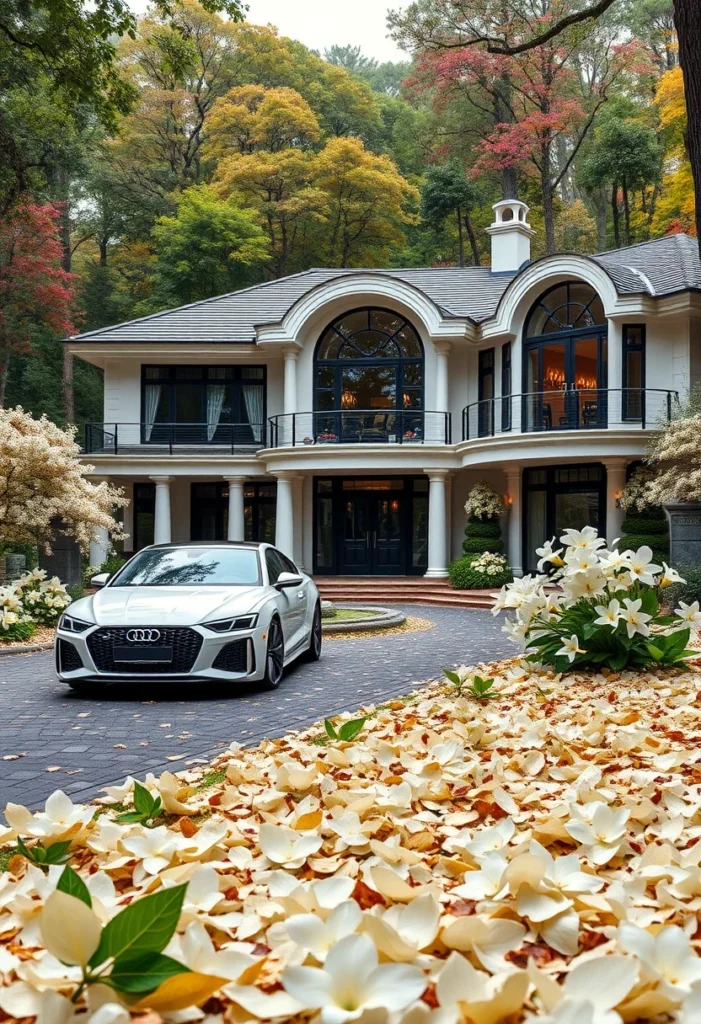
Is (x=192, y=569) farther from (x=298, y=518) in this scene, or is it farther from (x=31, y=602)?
(x=298, y=518)

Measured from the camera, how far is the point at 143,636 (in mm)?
7805

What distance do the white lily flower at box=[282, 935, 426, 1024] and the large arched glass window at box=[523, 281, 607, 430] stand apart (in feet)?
71.9

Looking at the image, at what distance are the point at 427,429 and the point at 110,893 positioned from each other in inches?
946

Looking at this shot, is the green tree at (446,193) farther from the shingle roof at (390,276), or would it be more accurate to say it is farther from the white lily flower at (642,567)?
the white lily flower at (642,567)

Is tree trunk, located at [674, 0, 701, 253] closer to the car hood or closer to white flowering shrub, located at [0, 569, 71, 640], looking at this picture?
the car hood

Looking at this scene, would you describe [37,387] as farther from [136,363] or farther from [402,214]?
[402,214]

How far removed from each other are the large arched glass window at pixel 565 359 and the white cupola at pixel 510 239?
5606 millimetres

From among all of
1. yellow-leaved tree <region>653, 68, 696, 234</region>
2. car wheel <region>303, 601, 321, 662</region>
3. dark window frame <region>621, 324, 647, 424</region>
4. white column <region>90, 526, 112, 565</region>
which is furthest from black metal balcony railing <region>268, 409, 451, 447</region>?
car wheel <region>303, 601, 321, 662</region>

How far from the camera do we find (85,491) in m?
15.9

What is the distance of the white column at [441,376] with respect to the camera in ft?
82.9

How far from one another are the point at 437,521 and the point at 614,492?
5.01 metres

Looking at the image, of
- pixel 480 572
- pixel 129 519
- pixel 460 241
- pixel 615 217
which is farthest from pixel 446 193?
pixel 480 572

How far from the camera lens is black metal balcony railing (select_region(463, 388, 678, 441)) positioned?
22.3 meters

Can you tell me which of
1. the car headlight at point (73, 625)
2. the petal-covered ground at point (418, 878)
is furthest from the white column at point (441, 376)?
the petal-covered ground at point (418, 878)
